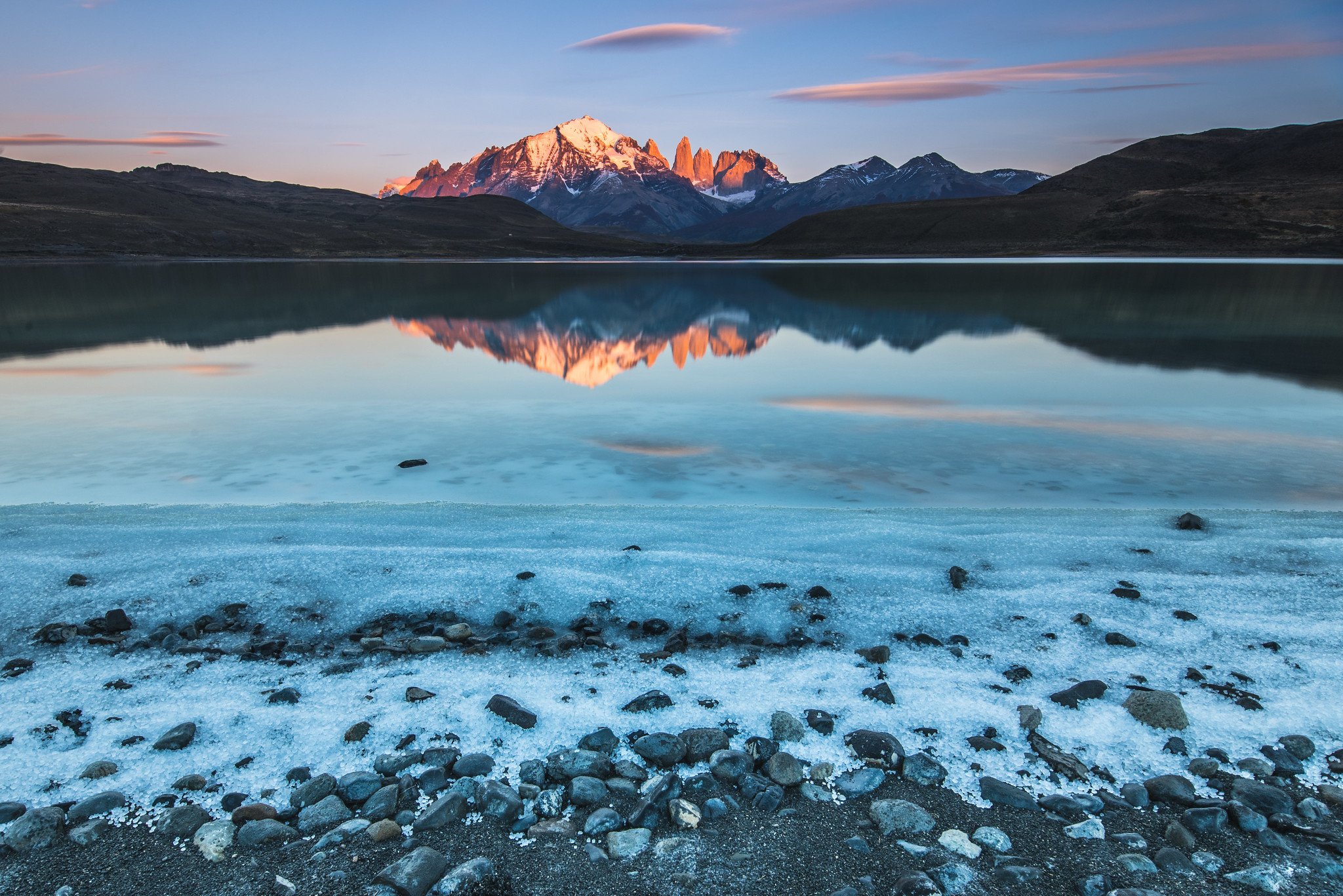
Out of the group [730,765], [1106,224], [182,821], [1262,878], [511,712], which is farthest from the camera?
[1106,224]

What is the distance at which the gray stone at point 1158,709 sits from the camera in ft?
14.3

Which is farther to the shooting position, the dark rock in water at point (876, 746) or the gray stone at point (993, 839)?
the dark rock in water at point (876, 746)

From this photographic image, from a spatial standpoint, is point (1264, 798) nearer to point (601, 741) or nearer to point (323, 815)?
point (601, 741)

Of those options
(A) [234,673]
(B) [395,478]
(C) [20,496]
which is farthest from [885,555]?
(C) [20,496]

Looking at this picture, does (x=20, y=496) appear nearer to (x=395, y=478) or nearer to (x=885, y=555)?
(x=395, y=478)

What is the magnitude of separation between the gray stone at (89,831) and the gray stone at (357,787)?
0.85m

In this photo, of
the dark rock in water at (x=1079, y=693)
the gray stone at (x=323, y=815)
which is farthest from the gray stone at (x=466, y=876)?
the dark rock in water at (x=1079, y=693)

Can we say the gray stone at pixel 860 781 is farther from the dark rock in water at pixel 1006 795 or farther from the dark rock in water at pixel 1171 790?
the dark rock in water at pixel 1171 790

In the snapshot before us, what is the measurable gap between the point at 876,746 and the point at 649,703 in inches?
53.9

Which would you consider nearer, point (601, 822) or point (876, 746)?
point (601, 822)

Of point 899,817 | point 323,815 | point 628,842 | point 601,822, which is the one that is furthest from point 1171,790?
point 323,815

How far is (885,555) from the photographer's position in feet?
23.3

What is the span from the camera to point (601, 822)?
3.68m

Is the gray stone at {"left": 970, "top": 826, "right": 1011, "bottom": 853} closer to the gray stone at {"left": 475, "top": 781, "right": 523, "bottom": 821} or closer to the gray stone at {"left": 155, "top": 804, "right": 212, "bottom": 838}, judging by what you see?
the gray stone at {"left": 475, "top": 781, "right": 523, "bottom": 821}
